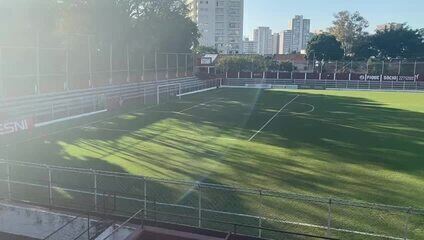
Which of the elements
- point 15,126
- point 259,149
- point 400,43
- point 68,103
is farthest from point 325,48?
point 15,126

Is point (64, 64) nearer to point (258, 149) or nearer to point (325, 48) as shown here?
point (258, 149)

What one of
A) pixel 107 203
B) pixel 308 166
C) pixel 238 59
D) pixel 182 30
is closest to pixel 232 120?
pixel 308 166

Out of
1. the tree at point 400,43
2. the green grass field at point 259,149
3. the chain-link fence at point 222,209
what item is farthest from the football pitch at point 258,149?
the tree at point 400,43

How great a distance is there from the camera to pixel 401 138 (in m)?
25.4

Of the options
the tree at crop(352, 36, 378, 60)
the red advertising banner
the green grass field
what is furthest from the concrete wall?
the tree at crop(352, 36, 378, 60)

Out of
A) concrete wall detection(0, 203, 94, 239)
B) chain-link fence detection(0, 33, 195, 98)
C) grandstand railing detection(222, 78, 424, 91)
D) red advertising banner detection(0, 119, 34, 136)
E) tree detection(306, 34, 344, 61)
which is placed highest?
tree detection(306, 34, 344, 61)

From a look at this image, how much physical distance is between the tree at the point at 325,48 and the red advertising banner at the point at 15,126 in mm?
72658

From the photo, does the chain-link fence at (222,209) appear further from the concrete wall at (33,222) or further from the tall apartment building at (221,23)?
the tall apartment building at (221,23)

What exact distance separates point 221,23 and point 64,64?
5688 inches

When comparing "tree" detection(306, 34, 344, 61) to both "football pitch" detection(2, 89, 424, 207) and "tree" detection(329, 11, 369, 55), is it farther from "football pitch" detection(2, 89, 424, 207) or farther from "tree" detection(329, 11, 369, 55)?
"football pitch" detection(2, 89, 424, 207)

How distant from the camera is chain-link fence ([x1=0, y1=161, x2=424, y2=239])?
1138cm

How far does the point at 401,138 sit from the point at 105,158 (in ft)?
55.7

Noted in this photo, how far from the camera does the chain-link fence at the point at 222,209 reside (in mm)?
11383

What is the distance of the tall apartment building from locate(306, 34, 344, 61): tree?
8653 cm
